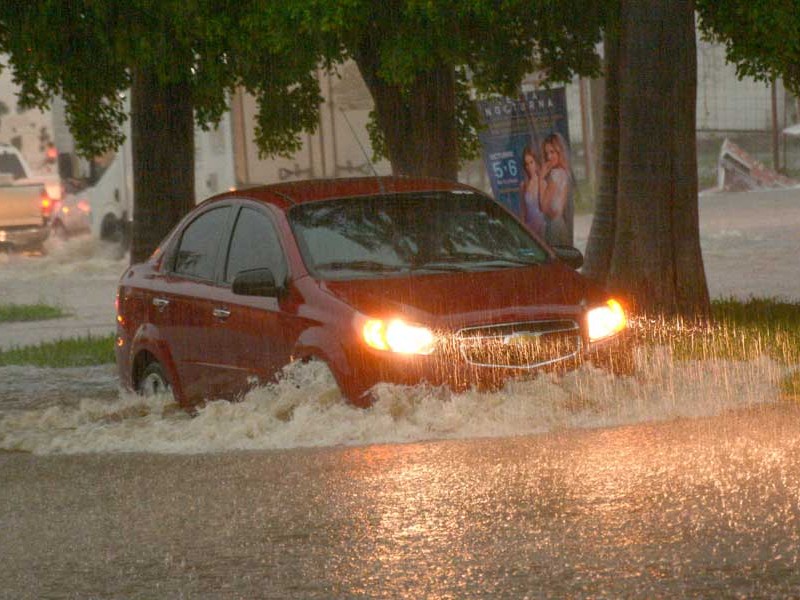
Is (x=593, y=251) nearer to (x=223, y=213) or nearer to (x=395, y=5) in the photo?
(x=395, y=5)

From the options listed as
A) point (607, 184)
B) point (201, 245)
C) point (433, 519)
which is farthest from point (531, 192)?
point (433, 519)

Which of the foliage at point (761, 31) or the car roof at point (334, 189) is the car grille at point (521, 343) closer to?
the car roof at point (334, 189)

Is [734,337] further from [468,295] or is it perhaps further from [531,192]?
[531,192]

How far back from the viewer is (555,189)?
69.5 feet

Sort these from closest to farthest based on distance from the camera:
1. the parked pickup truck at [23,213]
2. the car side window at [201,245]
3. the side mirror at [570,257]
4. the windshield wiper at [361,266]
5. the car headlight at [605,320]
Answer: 1. the car headlight at [605,320]
2. the windshield wiper at [361,266]
3. the side mirror at [570,257]
4. the car side window at [201,245]
5. the parked pickup truck at [23,213]

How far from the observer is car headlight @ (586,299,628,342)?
31.6 ft

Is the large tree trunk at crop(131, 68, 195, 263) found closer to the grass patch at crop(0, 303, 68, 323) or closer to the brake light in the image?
the grass patch at crop(0, 303, 68, 323)

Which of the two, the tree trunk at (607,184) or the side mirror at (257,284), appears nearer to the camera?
the side mirror at (257,284)

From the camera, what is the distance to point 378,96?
16734 millimetres

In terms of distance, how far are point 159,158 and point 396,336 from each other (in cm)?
878

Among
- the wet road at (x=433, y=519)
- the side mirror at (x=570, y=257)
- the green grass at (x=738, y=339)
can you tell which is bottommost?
the wet road at (x=433, y=519)

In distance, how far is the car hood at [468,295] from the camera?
30.3 ft

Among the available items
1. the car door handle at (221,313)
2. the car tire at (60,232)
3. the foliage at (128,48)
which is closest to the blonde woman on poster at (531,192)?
the foliage at (128,48)

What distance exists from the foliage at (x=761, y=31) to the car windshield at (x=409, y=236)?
14.0 feet
